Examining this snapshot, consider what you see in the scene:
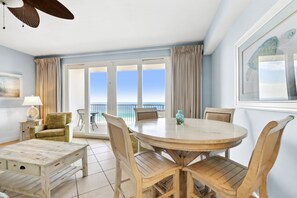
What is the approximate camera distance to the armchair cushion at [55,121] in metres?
3.55

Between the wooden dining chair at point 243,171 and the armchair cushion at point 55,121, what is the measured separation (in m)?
3.39

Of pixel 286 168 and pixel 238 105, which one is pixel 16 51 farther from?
pixel 286 168

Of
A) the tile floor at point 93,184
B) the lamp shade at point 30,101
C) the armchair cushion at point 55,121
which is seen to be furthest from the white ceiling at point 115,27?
the tile floor at point 93,184

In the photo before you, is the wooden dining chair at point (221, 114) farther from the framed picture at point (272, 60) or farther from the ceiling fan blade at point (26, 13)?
the ceiling fan blade at point (26, 13)

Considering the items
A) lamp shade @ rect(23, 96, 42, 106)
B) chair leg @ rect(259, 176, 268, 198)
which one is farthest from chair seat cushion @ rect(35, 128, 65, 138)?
chair leg @ rect(259, 176, 268, 198)

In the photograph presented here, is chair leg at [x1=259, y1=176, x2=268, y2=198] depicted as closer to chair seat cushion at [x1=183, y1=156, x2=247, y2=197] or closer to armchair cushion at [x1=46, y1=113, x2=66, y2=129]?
chair seat cushion at [x1=183, y1=156, x2=247, y2=197]

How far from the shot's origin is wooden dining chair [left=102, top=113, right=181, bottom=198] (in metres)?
1.09

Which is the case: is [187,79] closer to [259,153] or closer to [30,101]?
[259,153]

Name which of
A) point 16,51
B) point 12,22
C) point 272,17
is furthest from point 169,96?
point 16,51

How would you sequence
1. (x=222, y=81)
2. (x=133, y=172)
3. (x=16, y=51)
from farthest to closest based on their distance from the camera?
(x=16, y=51), (x=222, y=81), (x=133, y=172)

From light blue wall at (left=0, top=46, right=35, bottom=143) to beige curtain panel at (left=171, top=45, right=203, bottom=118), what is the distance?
432 centimetres

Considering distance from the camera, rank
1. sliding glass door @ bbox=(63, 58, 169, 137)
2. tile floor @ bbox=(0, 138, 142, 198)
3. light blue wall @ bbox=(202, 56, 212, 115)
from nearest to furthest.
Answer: tile floor @ bbox=(0, 138, 142, 198), light blue wall @ bbox=(202, 56, 212, 115), sliding glass door @ bbox=(63, 58, 169, 137)

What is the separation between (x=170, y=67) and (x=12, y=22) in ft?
10.8

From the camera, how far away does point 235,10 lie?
74.2 inches
